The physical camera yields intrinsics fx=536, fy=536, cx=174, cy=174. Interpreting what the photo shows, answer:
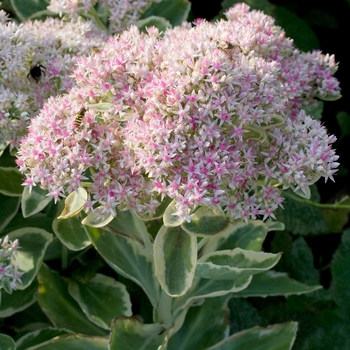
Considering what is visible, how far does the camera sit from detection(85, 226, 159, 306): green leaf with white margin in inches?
52.5

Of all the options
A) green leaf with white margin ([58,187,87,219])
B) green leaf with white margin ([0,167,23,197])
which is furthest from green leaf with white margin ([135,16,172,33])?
green leaf with white margin ([58,187,87,219])

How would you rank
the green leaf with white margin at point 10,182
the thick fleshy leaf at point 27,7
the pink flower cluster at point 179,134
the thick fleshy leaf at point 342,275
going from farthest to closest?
the thick fleshy leaf at point 27,7 → the thick fleshy leaf at point 342,275 → the green leaf with white margin at point 10,182 → the pink flower cluster at point 179,134

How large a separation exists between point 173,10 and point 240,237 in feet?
2.85

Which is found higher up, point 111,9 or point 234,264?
point 111,9

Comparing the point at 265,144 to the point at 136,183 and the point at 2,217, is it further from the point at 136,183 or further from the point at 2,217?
the point at 2,217

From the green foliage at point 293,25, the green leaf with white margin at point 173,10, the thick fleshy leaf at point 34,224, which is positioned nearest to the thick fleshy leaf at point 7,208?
the thick fleshy leaf at point 34,224

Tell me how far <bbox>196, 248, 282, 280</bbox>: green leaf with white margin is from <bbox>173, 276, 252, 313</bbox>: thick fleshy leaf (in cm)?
10

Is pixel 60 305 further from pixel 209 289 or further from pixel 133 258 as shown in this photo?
pixel 209 289

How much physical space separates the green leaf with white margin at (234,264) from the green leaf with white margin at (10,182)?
499mm

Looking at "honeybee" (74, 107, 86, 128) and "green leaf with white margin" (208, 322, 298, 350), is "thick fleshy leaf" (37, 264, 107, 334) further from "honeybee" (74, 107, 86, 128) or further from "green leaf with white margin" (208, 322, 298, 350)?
"honeybee" (74, 107, 86, 128)

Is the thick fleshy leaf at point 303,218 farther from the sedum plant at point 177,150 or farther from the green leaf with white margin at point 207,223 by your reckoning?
the green leaf with white margin at point 207,223

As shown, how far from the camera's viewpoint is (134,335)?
1224mm

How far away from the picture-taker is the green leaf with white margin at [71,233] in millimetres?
1301

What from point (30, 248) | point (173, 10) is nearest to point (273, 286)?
point (30, 248)
